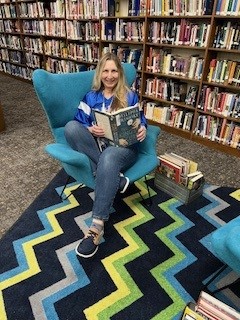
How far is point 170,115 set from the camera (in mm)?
3100

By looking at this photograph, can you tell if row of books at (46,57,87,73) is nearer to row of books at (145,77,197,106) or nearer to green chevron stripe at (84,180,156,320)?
row of books at (145,77,197,106)

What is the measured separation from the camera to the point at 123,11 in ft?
10.8

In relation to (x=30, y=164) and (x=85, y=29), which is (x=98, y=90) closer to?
(x=30, y=164)

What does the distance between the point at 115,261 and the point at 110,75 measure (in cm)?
120

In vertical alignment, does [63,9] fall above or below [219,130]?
above

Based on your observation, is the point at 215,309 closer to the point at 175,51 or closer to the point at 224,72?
the point at 224,72

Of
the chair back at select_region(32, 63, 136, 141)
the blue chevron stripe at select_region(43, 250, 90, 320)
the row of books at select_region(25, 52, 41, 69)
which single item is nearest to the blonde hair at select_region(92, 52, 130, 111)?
the chair back at select_region(32, 63, 136, 141)

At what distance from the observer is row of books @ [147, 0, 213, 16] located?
246 cm

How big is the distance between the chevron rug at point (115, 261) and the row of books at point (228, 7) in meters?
1.66

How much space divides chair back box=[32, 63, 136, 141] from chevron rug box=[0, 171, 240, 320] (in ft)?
2.00

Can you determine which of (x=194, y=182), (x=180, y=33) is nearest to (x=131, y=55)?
(x=180, y=33)

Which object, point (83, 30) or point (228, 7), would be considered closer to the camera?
point (228, 7)

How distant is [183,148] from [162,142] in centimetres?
26

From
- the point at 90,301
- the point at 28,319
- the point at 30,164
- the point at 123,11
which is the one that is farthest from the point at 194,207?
the point at 123,11
